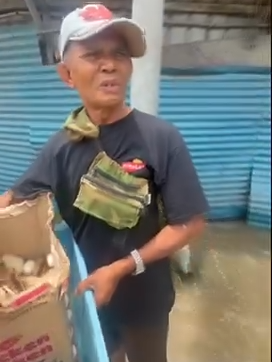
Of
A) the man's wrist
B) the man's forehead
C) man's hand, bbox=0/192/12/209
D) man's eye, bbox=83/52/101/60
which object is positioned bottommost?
the man's wrist

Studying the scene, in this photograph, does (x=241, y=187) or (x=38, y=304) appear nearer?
(x=38, y=304)

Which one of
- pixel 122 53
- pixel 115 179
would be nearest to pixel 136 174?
pixel 115 179

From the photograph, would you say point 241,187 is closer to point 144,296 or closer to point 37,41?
point 144,296

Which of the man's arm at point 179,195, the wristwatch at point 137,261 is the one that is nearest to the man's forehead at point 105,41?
the man's arm at point 179,195

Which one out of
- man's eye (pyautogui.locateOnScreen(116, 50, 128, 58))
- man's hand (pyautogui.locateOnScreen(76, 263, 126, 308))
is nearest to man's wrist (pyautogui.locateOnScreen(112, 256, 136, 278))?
man's hand (pyautogui.locateOnScreen(76, 263, 126, 308))

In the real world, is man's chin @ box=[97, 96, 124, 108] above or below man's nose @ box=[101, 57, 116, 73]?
below

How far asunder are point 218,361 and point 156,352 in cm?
7

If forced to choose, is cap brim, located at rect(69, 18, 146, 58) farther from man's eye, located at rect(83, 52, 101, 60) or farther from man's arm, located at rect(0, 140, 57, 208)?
man's arm, located at rect(0, 140, 57, 208)

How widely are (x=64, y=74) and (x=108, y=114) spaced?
0.07 m

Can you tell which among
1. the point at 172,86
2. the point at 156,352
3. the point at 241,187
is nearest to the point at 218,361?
the point at 156,352

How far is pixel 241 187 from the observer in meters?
0.73

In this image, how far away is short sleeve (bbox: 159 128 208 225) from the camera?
666 millimetres

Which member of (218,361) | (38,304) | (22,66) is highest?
(22,66)

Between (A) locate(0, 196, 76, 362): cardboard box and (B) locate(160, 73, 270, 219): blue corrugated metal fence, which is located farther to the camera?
(B) locate(160, 73, 270, 219): blue corrugated metal fence
